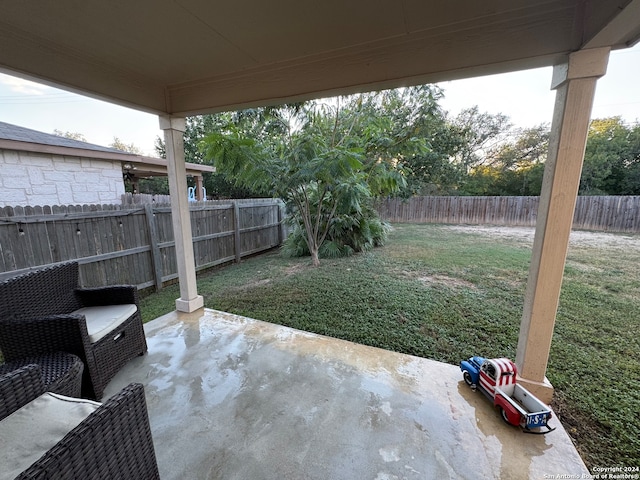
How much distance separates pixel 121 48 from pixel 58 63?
1.53ft

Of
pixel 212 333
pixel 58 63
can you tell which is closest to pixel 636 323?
pixel 212 333

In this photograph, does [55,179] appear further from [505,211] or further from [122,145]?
[122,145]

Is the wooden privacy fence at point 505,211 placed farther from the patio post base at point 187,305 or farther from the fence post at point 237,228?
the patio post base at point 187,305

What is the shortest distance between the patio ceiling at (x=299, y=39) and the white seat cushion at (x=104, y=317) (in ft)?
5.71

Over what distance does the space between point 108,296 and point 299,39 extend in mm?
2512

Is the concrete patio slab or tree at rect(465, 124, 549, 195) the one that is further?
tree at rect(465, 124, 549, 195)

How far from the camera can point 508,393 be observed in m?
1.81

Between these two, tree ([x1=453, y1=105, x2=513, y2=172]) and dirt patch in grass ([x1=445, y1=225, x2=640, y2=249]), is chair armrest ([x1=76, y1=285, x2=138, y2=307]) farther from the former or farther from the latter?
tree ([x1=453, y1=105, x2=513, y2=172])

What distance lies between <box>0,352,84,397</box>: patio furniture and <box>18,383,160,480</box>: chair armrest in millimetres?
762

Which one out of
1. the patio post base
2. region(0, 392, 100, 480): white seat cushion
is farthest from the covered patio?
the patio post base

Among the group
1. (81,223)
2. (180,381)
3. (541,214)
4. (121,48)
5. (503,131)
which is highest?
(503,131)

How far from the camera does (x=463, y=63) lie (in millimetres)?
1684

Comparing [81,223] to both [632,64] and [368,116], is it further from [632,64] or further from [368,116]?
[632,64]

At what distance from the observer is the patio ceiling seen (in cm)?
144
